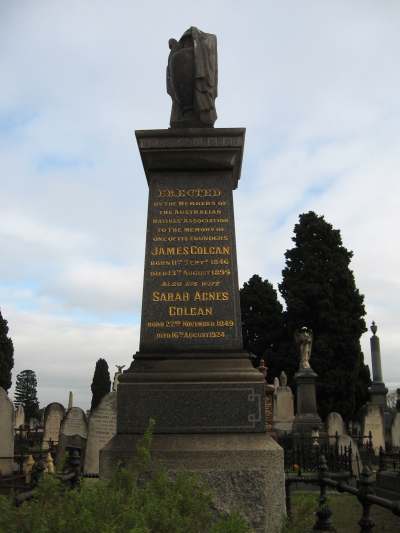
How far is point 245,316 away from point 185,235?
121 ft

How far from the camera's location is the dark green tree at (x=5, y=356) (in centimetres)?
4522

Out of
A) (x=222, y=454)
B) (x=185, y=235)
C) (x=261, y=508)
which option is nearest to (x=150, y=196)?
(x=185, y=235)

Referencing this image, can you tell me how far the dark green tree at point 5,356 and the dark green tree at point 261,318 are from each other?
19837mm

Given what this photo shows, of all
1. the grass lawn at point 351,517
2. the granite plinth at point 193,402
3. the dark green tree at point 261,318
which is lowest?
the grass lawn at point 351,517

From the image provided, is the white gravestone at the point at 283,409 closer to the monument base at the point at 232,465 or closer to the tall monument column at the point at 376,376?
the tall monument column at the point at 376,376

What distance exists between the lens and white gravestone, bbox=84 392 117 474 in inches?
428

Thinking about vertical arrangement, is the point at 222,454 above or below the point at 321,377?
below

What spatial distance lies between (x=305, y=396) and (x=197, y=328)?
18.7 m

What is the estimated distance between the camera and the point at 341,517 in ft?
26.5

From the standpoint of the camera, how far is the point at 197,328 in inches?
246

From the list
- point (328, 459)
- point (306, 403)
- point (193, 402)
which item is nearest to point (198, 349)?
point (193, 402)

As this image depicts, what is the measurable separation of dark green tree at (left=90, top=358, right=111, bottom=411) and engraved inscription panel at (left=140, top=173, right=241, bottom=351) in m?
43.9

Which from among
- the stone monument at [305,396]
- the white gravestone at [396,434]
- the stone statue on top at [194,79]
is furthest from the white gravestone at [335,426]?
the stone statue on top at [194,79]

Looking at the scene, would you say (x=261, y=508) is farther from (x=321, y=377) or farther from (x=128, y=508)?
(x=321, y=377)
